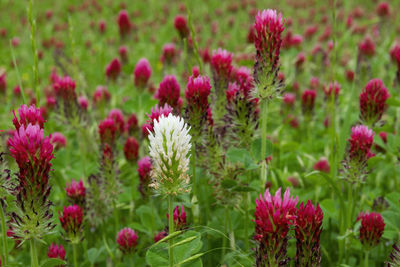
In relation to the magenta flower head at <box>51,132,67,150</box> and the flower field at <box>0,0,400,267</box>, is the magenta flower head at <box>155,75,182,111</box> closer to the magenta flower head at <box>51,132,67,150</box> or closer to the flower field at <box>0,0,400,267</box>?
the flower field at <box>0,0,400,267</box>

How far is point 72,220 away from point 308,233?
1.05m

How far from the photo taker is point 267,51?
5.32 feet

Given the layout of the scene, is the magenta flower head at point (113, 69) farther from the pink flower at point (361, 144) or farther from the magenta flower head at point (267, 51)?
the pink flower at point (361, 144)

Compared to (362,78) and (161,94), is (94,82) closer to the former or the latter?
(362,78)

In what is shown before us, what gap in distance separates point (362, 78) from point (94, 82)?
11.5ft

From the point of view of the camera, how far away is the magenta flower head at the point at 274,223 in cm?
120

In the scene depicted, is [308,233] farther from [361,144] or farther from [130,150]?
[130,150]

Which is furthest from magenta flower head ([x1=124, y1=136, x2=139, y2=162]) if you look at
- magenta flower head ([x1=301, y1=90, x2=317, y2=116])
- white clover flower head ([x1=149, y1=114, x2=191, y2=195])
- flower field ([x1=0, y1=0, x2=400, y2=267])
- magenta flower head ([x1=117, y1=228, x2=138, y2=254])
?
magenta flower head ([x1=301, y1=90, x2=317, y2=116])

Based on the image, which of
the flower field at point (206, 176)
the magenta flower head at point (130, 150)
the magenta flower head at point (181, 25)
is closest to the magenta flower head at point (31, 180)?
the flower field at point (206, 176)

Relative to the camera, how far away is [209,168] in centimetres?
199

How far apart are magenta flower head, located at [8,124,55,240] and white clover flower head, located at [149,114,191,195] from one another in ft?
1.14

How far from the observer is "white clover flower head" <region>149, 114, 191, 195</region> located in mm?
1238

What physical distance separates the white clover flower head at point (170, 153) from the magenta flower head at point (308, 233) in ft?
1.24

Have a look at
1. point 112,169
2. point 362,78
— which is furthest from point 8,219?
point 362,78
